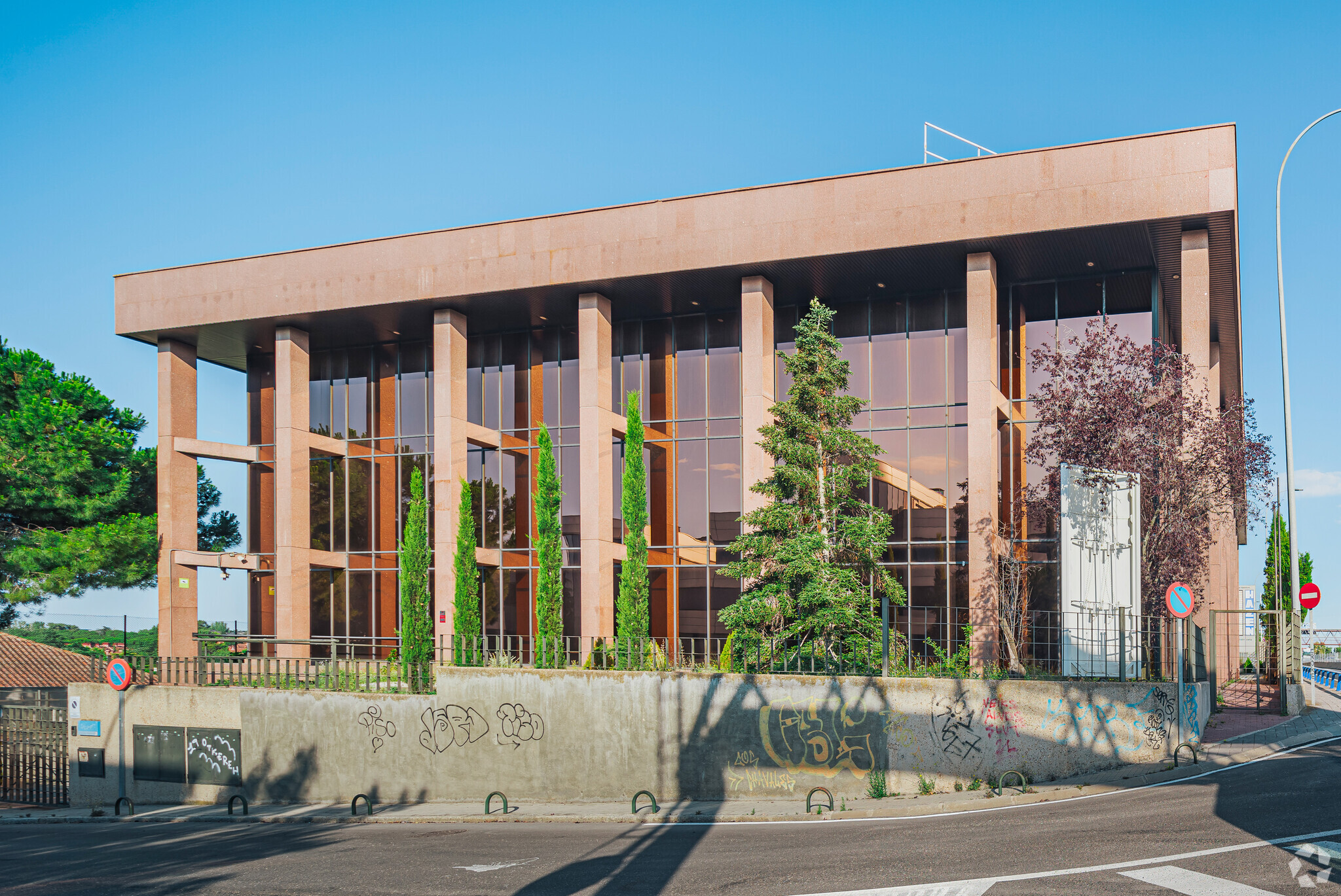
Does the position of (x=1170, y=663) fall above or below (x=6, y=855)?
above

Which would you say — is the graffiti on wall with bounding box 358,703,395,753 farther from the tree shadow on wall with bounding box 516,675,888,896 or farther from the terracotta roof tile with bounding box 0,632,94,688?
the terracotta roof tile with bounding box 0,632,94,688

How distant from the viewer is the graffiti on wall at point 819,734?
1802 cm

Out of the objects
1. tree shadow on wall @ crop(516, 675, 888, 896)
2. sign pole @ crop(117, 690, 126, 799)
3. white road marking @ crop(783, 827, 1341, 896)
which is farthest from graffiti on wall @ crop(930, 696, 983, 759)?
sign pole @ crop(117, 690, 126, 799)

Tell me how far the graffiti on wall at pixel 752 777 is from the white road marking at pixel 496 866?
5.71 meters

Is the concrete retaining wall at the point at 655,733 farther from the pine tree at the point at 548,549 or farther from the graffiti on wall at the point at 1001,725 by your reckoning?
the pine tree at the point at 548,549

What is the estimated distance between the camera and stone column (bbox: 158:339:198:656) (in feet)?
105

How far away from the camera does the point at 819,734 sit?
18266 millimetres

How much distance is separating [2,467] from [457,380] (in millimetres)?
15334

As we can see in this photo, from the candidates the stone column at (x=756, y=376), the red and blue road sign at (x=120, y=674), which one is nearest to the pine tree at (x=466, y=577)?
the stone column at (x=756, y=376)

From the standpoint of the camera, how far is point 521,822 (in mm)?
18312

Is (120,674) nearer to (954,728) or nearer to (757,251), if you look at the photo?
(757,251)

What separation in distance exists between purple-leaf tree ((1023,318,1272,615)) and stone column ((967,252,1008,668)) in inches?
115

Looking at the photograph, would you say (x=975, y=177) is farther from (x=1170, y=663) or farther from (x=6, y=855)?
(x=6, y=855)

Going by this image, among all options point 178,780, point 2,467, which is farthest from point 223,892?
point 2,467
